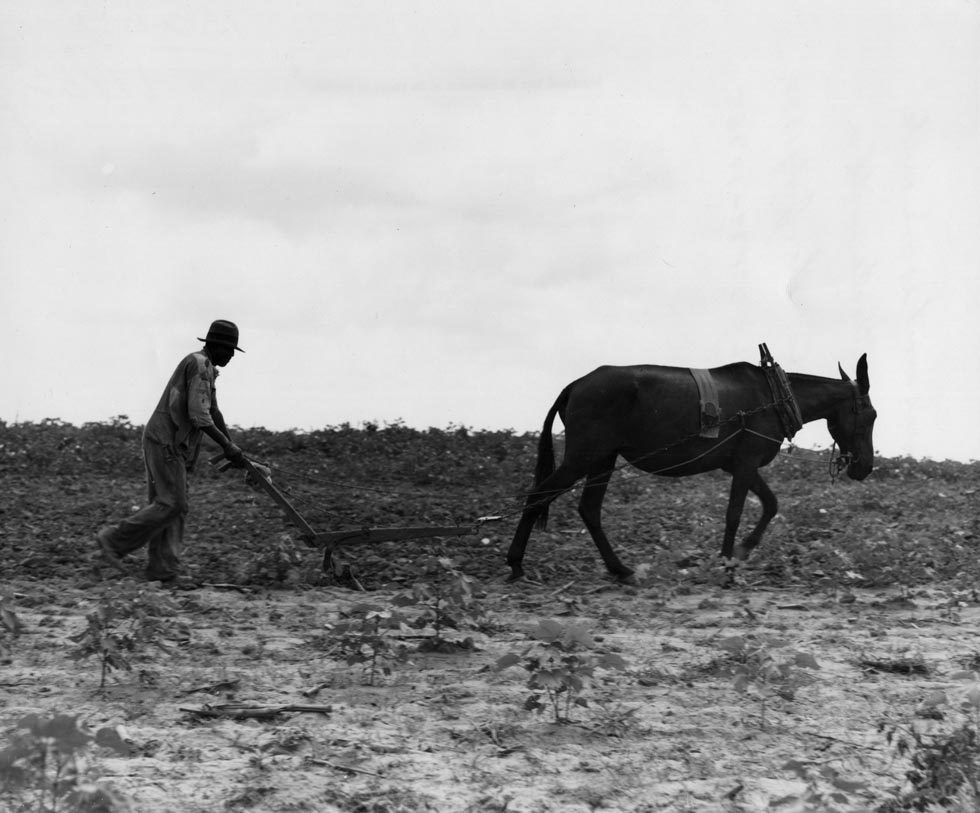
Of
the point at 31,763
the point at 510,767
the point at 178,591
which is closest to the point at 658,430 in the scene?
the point at 178,591

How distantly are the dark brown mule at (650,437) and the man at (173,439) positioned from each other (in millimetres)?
2677

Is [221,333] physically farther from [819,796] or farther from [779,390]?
[819,796]

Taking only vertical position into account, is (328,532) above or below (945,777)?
above

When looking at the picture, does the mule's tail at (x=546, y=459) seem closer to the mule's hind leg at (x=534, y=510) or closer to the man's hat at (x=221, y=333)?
the mule's hind leg at (x=534, y=510)

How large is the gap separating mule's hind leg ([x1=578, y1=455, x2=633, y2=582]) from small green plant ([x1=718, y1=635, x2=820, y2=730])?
3388 millimetres

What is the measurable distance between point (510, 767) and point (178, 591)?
4.47 m

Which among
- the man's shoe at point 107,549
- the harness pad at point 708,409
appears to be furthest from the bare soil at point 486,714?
the harness pad at point 708,409

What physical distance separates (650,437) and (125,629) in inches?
181

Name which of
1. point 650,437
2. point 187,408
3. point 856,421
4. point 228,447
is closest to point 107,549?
point 187,408

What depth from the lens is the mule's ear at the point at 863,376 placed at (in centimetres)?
1066

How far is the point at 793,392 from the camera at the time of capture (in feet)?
34.6

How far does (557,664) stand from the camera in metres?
5.48

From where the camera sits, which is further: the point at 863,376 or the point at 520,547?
the point at 863,376

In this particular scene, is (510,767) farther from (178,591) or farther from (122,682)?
(178,591)
